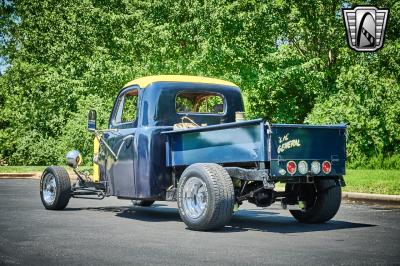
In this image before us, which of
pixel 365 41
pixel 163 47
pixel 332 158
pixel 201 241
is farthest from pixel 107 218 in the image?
pixel 365 41

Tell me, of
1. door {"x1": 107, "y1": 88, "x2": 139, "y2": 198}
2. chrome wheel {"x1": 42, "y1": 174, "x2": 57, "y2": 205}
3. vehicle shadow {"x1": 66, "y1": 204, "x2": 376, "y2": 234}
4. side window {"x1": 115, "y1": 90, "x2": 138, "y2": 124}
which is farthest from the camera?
chrome wheel {"x1": 42, "y1": 174, "x2": 57, "y2": 205}

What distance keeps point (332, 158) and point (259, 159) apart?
1209mm

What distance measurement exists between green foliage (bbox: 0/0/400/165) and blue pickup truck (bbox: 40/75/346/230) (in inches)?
489

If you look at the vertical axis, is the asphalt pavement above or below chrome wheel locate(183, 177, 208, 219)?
below

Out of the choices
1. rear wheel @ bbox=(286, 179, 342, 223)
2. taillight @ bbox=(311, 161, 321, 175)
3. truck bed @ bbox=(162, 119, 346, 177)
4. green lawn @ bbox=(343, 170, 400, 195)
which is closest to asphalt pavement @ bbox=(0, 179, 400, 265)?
rear wheel @ bbox=(286, 179, 342, 223)

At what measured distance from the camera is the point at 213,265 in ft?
18.0

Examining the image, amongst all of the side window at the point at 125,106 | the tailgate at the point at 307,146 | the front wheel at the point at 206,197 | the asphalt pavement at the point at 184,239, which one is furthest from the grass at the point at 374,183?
the tailgate at the point at 307,146

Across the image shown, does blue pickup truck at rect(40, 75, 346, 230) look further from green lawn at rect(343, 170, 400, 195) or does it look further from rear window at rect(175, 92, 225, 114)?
green lawn at rect(343, 170, 400, 195)

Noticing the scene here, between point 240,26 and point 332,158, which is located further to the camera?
point 240,26

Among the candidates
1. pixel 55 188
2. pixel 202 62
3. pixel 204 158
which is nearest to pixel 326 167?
pixel 204 158

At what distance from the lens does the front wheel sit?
7.70m

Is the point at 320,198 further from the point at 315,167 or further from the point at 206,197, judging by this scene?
the point at 206,197

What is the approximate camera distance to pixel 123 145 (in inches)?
384

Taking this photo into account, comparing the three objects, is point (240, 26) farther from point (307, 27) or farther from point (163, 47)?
point (307, 27)
